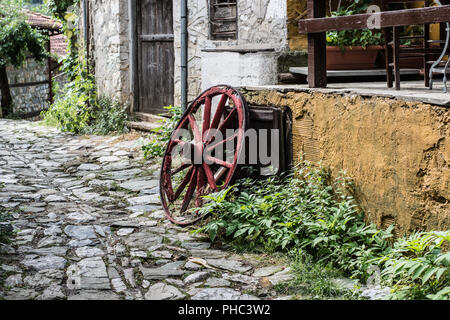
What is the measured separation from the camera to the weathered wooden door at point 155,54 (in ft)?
28.3

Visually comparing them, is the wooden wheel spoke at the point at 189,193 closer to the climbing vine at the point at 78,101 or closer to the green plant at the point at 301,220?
the green plant at the point at 301,220

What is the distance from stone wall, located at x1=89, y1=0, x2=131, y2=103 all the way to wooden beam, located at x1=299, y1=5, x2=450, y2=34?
5.24 metres

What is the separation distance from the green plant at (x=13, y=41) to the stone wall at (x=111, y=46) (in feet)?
22.7

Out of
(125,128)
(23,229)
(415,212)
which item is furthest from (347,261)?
(125,128)

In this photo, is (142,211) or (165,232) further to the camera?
(142,211)

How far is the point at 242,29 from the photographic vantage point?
21.5ft

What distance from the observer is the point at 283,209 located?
423 centimetres

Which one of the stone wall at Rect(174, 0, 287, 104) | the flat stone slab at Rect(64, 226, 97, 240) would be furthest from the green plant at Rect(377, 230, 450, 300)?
the stone wall at Rect(174, 0, 287, 104)

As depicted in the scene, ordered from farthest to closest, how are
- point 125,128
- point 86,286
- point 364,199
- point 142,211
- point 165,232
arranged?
point 125,128 → point 142,211 → point 165,232 → point 364,199 → point 86,286

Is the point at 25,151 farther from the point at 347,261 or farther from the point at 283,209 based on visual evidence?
the point at 347,261

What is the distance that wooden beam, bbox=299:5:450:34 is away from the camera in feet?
12.2

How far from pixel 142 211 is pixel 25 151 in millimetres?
3845

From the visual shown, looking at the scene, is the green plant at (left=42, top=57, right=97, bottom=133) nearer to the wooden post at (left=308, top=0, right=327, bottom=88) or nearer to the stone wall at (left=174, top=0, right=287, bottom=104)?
the stone wall at (left=174, top=0, right=287, bottom=104)

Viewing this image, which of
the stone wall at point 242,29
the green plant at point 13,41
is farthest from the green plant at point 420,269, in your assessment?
the green plant at point 13,41
